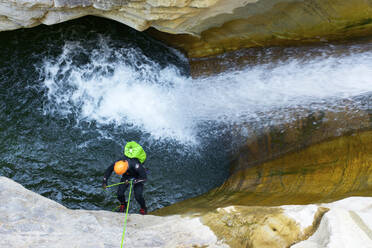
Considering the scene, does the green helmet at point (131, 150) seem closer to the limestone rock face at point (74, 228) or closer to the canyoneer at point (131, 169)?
the canyoneer at point (131, 169)

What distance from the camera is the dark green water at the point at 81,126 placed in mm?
5391

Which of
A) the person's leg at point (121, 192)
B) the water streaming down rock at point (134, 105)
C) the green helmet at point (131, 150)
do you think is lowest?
the person's leg at point (121, 192)

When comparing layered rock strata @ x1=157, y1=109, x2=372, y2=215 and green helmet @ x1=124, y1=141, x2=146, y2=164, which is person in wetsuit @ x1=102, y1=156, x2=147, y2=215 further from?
layered rock strata @ x1=157, y1=109, x2=372, y2=215

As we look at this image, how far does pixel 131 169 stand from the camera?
4480 mm

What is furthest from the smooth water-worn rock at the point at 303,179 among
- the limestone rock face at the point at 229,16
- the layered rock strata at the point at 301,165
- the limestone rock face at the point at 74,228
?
the limestone rock face at the point at 229,16

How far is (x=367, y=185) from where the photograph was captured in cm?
435

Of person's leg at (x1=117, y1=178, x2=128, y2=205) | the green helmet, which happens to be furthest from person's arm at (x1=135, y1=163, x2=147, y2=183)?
person's leg at (x1=117, y1=178, x2=128, y2=205)

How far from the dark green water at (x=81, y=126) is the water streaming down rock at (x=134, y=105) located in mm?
17

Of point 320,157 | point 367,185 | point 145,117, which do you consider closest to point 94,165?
point 145,117

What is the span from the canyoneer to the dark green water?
576 mm

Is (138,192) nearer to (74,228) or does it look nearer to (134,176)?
(134,176)

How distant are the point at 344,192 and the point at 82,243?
10.3ft

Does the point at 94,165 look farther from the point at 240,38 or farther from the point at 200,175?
the point at 240,38

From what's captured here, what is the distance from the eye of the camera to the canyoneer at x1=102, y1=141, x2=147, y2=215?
4269 millimetres
